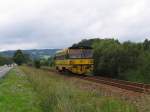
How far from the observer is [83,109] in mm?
13047

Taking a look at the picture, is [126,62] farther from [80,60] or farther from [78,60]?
[78,60]

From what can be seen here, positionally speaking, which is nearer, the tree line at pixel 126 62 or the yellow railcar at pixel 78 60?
the tree line at pixel 126 62

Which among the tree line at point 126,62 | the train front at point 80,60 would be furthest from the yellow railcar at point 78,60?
the tree line at point 126,62

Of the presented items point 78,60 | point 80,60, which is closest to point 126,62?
point 80,60

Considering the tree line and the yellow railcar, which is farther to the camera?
the yellow railcar

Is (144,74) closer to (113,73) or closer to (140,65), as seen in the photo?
(140,65)

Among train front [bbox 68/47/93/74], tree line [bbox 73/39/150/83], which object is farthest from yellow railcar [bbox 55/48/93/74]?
tree line [bbox 73/39/150/83]

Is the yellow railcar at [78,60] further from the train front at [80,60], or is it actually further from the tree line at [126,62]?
the tree line at [126,62]

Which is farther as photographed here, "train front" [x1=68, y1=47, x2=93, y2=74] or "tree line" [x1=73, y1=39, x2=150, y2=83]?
"train front" [x1=68, y1=47, x2=93, y2=74]

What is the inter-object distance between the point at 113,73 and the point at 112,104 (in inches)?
1226

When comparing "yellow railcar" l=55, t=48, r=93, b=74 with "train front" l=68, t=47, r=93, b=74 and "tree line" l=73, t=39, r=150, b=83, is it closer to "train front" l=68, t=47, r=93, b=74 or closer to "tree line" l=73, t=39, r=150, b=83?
"train front" l=68, t=47, r=93, b=74

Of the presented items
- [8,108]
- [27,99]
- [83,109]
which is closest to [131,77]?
[27,99]

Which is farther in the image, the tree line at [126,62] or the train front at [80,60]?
the train front at [80,60]

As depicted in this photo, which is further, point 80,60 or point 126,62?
point 126,62
